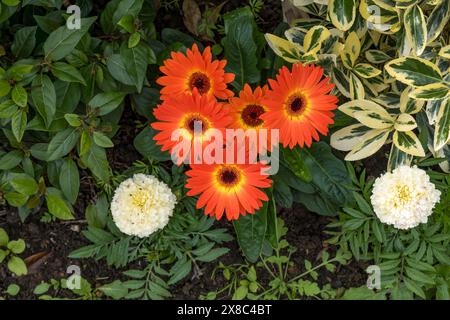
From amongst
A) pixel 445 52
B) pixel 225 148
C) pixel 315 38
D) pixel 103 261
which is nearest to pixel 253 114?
pixel 225 148

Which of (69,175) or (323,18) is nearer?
(69,175)

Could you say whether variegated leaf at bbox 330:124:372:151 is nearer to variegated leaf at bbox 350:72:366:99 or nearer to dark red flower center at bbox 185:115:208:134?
variegated leaf at bbox 350:72:366:99

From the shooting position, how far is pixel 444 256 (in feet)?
5.70

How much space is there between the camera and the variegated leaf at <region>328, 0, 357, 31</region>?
1.52m

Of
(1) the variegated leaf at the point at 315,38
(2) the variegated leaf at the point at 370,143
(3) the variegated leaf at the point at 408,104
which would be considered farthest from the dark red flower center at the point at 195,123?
(3) the variegated leaf at the point at 408,104

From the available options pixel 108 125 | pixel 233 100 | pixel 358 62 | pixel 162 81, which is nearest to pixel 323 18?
pixel 358 62

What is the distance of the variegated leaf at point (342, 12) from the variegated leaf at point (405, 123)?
296 mm

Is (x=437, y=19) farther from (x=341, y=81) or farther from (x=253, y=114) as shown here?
(x=253, y=114)

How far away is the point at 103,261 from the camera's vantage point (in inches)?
80.4

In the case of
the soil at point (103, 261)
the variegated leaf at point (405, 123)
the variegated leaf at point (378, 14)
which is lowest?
the soil at point (103, 261)

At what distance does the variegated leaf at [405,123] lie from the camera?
5.19ft

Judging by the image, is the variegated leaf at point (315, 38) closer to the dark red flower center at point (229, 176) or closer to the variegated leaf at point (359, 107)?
the variegated leaf at point (359, 107)
